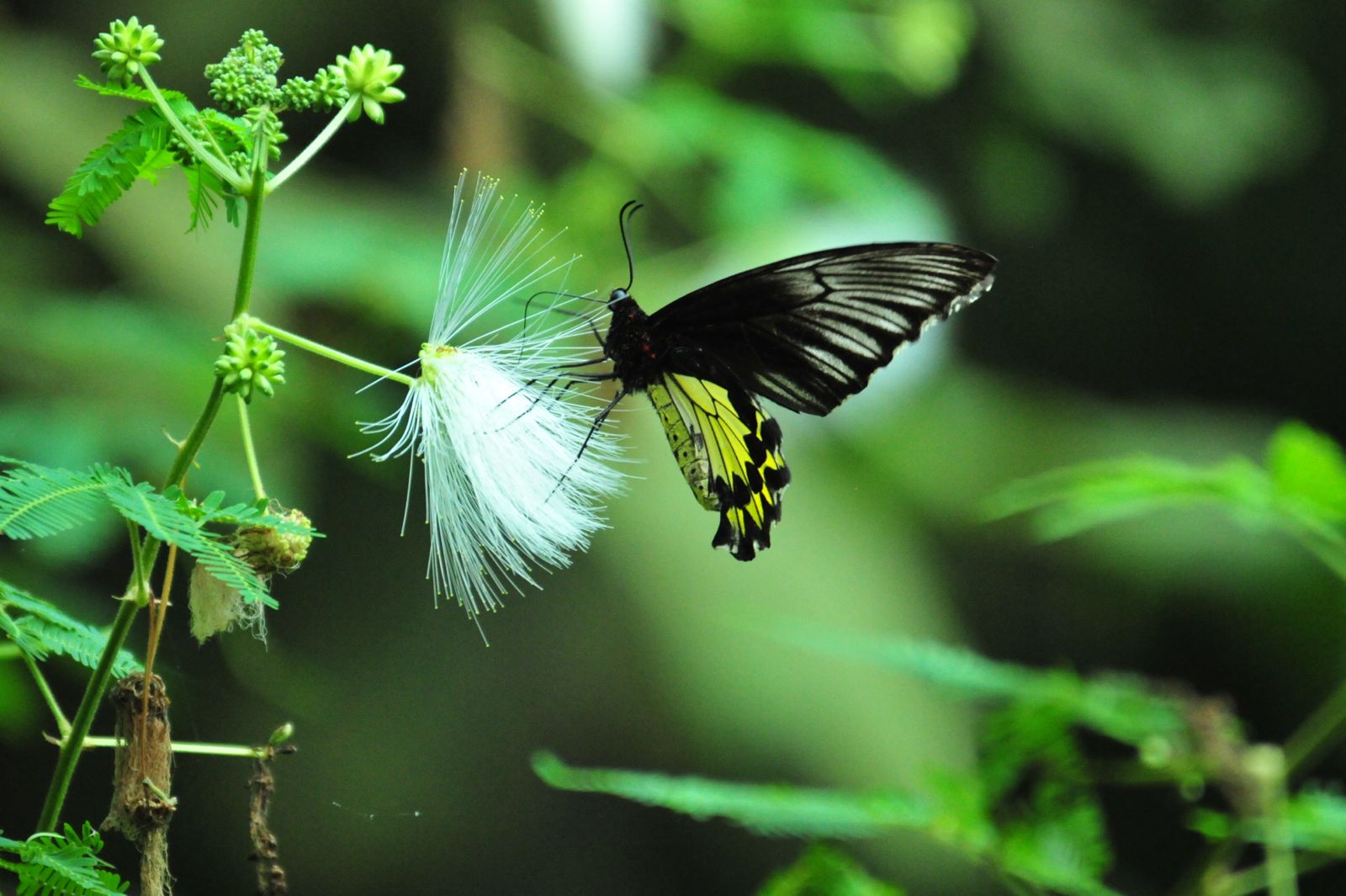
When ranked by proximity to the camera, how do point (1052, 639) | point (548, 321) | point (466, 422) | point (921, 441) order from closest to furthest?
point (466, 422) < point (548, 321) < point (921, 441) < point (1052, 639)

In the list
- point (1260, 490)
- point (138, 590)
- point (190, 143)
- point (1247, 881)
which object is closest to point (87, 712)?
point (138, 590)

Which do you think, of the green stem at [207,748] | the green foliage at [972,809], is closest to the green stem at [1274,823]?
the green foliage at [972,809]

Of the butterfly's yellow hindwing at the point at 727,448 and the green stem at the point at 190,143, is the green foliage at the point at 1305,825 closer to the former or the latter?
the butterfly's yellow hindwing at the point at 727,448

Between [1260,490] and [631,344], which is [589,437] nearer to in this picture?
[631,344]

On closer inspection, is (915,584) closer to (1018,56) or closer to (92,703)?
(1018,56)

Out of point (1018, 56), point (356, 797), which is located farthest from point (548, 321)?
point (1018, 56)

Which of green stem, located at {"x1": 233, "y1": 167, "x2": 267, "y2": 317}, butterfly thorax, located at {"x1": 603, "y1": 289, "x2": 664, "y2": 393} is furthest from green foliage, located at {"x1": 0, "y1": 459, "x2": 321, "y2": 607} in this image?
butterfly thorax, located at {"x1": 603, "y1": 289, "x2": 664, "y2": 393}

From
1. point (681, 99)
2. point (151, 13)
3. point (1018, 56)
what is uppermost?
point (1018, 56)

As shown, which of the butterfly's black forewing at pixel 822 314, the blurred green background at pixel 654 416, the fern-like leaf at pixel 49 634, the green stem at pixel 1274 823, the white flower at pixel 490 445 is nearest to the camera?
the fern-like leaf at pixel 49 634
